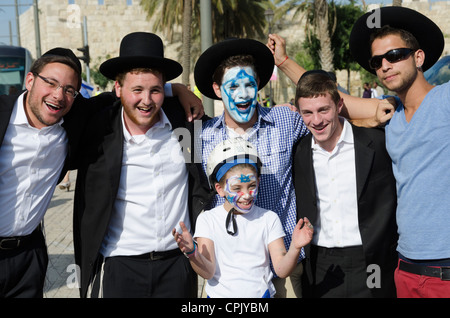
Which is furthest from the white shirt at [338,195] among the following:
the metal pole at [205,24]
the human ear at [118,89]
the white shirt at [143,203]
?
the metal pole at [205,24]

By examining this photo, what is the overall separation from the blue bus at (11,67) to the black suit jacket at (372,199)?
585 inches

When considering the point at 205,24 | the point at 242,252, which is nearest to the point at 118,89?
the point at 242,252

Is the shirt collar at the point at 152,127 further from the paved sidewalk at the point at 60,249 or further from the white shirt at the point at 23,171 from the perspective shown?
the paved sidewalk at the point at 60,249

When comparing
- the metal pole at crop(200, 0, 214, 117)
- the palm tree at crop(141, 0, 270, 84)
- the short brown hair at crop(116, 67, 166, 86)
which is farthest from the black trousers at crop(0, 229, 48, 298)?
the palm tree at crop(141, 0, 270, 84)

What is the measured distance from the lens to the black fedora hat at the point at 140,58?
3.09 metres

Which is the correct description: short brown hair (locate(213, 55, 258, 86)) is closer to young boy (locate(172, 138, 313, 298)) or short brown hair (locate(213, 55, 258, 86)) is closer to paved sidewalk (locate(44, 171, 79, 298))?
young boy (locate(172, 138, 313, 298))

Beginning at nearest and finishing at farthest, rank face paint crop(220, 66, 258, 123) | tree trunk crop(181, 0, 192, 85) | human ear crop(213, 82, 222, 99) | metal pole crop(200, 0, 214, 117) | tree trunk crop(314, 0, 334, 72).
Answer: face paint crop(220, 66, 258, 123)
human ear crop(213, 82, 222, 99)
metal pole crop(200, 0, 214, 117)
tree trunk crop(314, 0, 334, 72)
tree trunk crop(181, 0, 192, 85)

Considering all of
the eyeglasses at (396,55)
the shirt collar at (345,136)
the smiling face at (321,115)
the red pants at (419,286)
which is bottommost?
the red pants at (419,286)

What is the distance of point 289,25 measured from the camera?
1590 inches

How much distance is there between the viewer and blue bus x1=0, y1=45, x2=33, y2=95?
52.1 ft

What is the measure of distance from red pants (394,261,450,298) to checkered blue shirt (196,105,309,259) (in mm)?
625

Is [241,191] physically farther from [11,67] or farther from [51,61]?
[11,67]

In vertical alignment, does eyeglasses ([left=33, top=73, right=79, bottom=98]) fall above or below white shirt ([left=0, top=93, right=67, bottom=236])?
above
